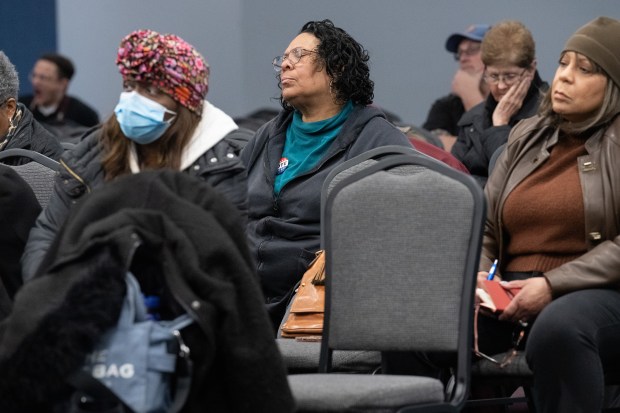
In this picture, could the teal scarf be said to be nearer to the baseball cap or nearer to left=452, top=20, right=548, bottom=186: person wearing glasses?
left=452, top=20, right=548, bottom=186: person wearing glasses

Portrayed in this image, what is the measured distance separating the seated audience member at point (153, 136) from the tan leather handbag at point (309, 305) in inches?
19.2

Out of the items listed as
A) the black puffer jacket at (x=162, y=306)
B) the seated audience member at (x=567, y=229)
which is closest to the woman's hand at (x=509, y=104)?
the seated audience member at (x=567, y=229)

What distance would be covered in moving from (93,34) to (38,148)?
5.30 m

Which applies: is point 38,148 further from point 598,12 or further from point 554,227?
point 598,12

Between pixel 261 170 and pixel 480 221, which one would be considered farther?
pixel 261 170

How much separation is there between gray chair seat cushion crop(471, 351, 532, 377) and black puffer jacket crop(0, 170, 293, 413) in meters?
1.02

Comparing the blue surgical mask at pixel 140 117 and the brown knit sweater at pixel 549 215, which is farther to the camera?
the brown knit sweater at pixel 549 215

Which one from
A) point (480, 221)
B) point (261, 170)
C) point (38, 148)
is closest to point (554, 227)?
point (480, 221)

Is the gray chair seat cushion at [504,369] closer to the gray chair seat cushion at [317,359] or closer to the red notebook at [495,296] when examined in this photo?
the red notebook at [495,296]

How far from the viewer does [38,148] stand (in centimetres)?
472

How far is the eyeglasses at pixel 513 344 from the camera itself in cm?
365

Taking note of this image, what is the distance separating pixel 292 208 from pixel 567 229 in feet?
2.96

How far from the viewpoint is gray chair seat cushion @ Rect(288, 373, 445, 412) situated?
3.04 meters

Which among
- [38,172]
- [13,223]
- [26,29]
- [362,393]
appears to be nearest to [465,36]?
[38,172]
